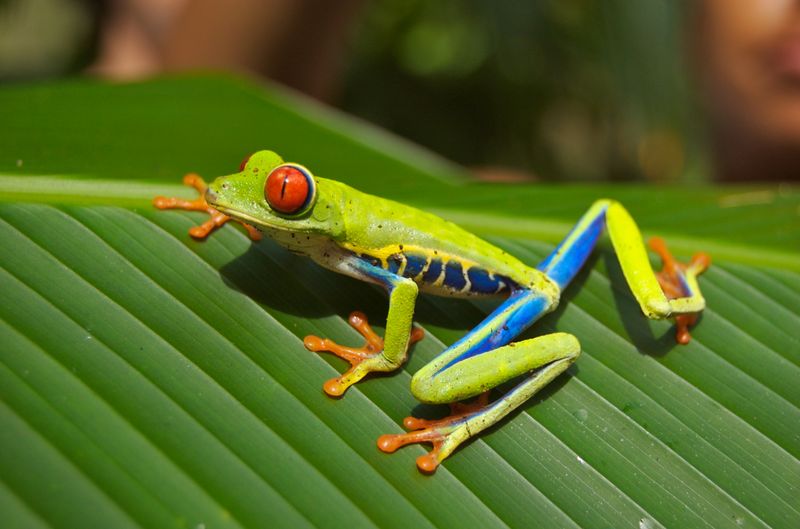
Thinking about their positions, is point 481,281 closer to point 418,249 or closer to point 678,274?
point 418,249

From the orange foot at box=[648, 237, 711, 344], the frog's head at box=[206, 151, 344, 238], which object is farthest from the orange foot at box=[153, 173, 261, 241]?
the orange foot at box=[648, 237, 711, 344]

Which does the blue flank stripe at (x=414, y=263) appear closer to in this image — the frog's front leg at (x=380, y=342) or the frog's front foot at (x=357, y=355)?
the frog's front leg at (x=380, y=342)

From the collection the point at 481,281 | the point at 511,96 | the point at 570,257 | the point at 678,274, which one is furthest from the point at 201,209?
the point at 511,96

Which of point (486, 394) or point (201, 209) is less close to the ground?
point (201, 209)

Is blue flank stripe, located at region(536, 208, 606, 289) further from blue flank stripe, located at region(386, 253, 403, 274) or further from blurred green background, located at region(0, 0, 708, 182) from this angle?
blurred green background, located at region(0, 0, 708, 182)

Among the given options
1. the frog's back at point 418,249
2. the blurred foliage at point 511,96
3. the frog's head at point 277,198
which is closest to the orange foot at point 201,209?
the frog's head at point 277,198

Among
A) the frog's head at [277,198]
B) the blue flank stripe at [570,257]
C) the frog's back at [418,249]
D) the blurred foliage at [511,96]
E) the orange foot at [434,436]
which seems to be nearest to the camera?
the orange foot at [434,436]

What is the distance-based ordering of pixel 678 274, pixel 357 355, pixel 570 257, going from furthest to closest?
pixel 678 274 → pixel 570 257 → pixel 357 355
